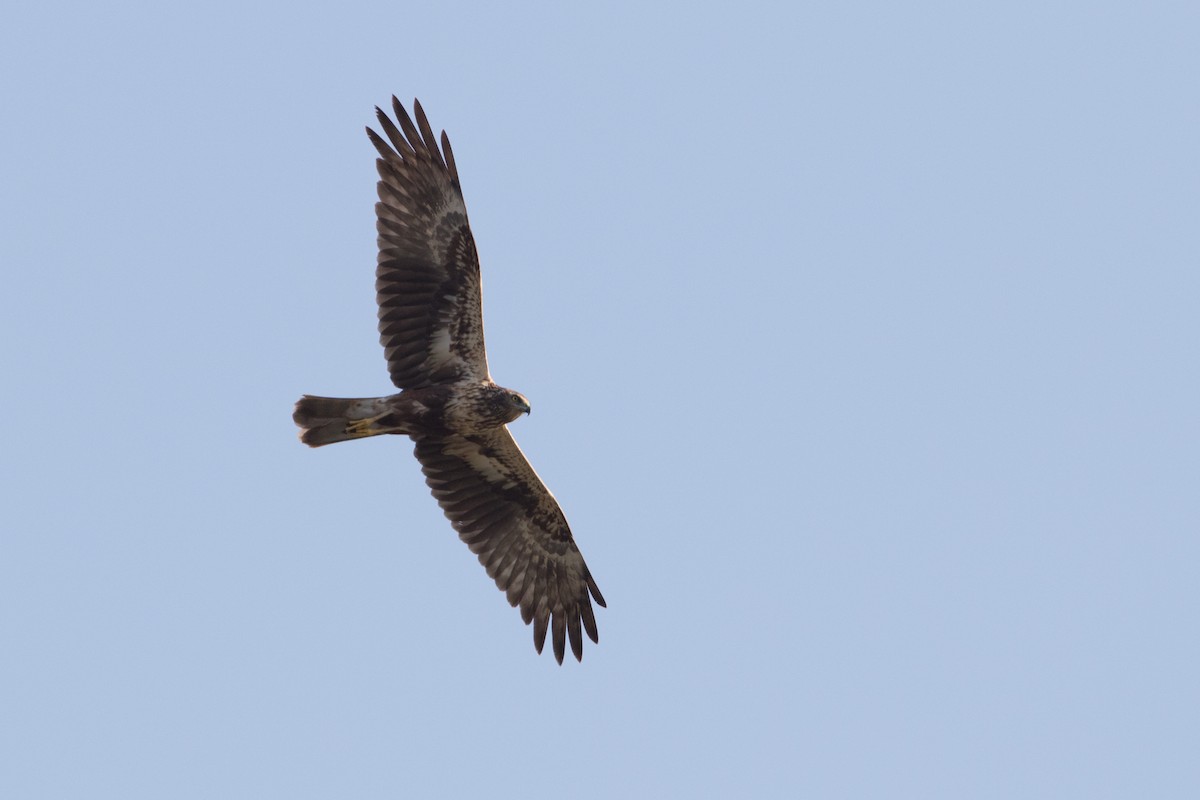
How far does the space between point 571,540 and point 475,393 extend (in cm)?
228

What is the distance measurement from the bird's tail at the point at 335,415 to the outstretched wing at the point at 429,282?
1.26ft

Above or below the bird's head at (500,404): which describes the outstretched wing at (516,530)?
below

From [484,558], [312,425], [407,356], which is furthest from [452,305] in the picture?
Answer: [484,558]

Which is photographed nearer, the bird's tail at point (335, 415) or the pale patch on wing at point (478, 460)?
the bird's tail at point (335, 415)

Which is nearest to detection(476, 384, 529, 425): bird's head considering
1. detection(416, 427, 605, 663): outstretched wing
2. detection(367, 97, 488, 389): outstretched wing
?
detection(367, 97, 488, 389): outstretched wing

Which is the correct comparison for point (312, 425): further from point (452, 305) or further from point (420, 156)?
point (420, 156)

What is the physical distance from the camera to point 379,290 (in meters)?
15.4

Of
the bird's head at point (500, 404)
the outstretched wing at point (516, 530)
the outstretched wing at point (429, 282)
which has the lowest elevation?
the outstretched wing at point (516, 530)

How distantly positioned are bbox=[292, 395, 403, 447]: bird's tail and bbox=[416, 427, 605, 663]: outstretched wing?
93 centimetres

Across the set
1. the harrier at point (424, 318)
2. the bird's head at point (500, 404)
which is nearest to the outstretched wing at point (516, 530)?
the harrier at point (424, 318)

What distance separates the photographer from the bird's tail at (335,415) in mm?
15188

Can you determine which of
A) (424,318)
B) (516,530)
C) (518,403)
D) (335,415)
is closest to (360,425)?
(335,415)

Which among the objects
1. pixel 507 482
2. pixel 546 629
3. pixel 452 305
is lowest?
pixel 546 629

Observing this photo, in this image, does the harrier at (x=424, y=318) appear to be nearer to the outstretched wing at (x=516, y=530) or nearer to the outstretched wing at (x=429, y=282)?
the outstretched wing at (x=429, y=282)
